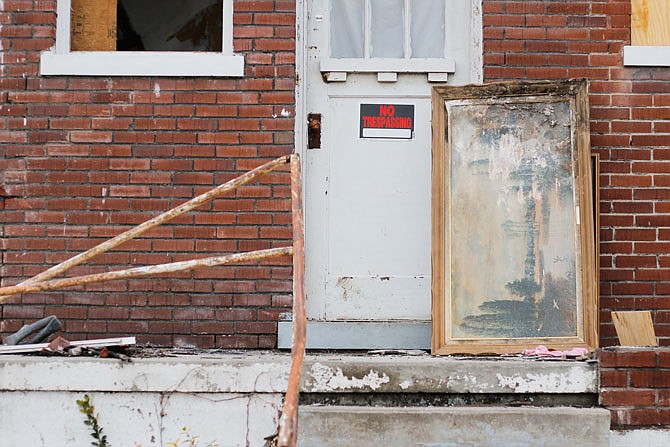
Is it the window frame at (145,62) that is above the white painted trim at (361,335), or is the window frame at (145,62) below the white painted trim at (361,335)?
above

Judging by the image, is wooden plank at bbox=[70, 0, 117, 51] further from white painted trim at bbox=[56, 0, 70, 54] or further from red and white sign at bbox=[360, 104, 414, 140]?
red and white sign at bbox=[360, 104, 414, 140]

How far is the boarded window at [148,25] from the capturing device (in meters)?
5.58

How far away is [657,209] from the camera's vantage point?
5.37 m

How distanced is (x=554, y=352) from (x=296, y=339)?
2139 mm

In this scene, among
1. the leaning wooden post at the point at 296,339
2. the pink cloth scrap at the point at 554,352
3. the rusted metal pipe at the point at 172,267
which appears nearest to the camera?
the leaning wooden post at the point at 296,339

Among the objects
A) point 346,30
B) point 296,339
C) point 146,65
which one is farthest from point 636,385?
point 146,65

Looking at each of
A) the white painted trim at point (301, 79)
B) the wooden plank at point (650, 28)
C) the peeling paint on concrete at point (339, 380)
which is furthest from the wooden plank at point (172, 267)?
the wooden plank at point (650, 28)

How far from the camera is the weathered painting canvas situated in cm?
491

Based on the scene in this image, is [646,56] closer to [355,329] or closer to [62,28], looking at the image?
[355,329]

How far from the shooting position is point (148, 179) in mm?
5406

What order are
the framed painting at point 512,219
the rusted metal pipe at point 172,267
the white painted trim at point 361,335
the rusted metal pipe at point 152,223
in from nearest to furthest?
the rusted metal pipe at point 172,267
the rusted metal pipe at point 152,223
the framed painting at point 512,219
the white painted trim at point 361,335

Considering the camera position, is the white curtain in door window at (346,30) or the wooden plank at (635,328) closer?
the wooden plank at (635,328)

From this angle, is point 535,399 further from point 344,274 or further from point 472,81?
point 472,81

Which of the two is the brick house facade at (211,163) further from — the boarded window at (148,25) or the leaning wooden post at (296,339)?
the leaning wooden post at (296,339)
